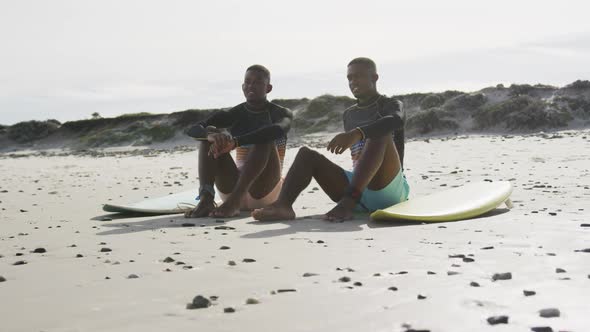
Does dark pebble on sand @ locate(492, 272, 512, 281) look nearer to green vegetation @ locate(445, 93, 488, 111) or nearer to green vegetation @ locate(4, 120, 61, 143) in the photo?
green vegetation @ locate(445, 93, 488, 111)

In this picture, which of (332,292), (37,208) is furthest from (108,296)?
(37,208)

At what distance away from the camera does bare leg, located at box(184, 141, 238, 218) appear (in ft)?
22.6

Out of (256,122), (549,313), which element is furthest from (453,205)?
(549,313)

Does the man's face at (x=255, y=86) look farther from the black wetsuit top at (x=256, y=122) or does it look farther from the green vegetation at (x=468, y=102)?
the green vegetation at (x=468, y=102)

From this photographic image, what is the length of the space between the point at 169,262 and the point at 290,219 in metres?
2.36

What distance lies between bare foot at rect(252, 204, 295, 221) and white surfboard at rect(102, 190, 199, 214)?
1.52m

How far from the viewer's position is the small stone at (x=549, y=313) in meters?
2.94

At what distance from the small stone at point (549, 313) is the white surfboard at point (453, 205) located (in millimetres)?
2989

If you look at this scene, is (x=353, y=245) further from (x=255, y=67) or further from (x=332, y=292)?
(x=255, y=67)

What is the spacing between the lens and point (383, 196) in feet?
21.9

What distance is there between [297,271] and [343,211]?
240 centimetres

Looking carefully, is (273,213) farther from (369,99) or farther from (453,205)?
(453,205)

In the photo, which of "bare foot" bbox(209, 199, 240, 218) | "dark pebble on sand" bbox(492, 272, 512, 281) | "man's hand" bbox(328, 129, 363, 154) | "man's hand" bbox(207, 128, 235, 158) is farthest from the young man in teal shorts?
"dark pebble on sand" bbox(492, 272, 512, 281)

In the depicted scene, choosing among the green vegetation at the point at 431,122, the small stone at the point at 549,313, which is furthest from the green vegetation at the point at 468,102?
the small stone at the point at 549,313
